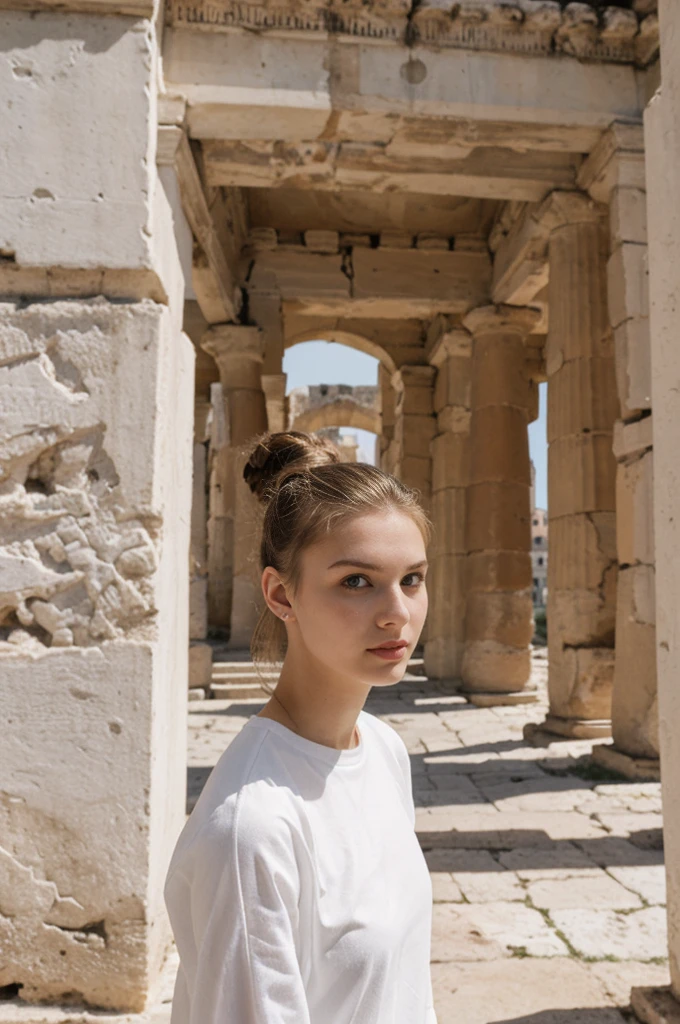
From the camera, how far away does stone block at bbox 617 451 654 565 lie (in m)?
6.27

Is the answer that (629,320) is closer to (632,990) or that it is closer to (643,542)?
(643,542)

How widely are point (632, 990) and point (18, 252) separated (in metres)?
3.25

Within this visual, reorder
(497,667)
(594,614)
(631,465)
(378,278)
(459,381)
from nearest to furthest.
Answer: (631,465)
(594,614)
(497,667)
(378,278)
(459,381)

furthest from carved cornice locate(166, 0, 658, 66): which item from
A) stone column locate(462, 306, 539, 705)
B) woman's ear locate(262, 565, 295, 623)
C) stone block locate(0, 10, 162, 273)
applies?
woman's ear locate(262, 565, 295, 623)

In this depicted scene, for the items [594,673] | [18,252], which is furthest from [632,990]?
[594,673]

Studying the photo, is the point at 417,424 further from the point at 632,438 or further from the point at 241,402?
the point at 632,438

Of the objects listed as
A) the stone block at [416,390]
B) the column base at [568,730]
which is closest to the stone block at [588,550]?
the column base at [568,730]

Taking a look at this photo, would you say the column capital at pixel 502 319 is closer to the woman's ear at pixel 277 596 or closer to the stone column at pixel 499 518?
the stone column at pixel 499 518

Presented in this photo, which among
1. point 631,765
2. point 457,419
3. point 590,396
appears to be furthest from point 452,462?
point 631,765

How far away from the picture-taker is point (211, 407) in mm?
16859

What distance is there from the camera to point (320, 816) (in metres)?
1.21

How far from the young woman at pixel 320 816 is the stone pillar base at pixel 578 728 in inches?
238

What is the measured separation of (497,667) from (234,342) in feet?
17.2

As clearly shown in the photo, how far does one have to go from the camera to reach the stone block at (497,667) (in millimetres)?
9930
